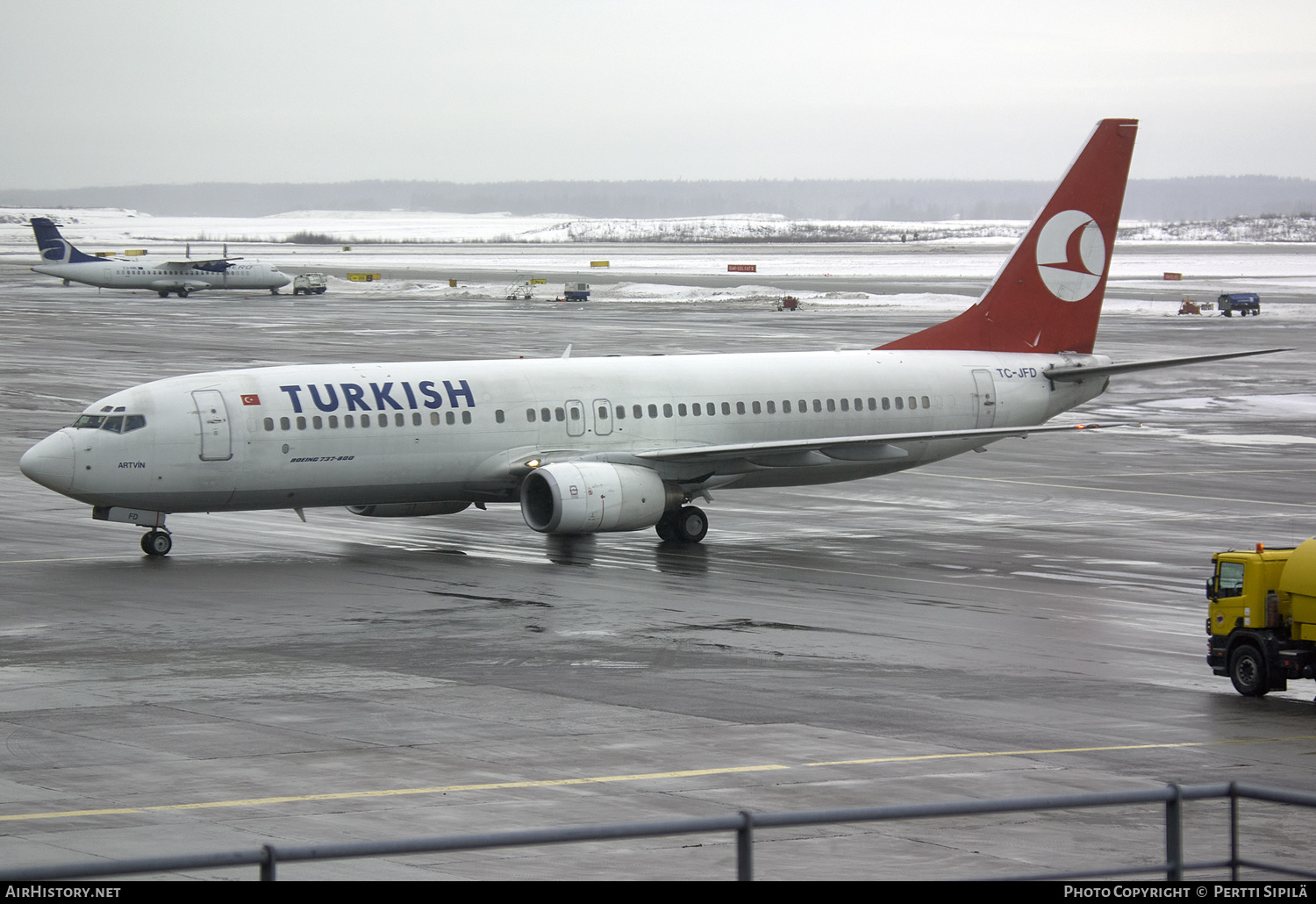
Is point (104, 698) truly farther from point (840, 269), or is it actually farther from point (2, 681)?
point (840, 269)

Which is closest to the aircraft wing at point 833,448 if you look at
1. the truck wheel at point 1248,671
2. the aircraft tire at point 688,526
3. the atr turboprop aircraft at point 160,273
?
the aircraft tire at point 688,526

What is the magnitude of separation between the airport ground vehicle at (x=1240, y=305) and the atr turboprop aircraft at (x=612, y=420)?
228ft

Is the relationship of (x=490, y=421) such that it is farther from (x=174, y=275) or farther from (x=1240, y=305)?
(x=174, y=275)

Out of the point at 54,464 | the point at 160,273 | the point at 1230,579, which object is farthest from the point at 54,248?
the point at 1230,579

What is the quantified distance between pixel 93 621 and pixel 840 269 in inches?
6572

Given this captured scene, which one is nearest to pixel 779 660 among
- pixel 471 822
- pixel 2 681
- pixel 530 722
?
pixel 530 722

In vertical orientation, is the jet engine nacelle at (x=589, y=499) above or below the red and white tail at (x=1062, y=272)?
below

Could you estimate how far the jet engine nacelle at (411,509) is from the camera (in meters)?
38.2

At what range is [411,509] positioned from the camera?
126 feet

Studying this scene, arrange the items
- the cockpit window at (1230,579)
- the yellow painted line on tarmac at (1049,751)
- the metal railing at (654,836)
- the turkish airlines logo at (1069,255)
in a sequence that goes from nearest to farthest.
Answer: the metal railing at (654,836) → the yellow painted line on tarmac at (1049,751) → the cockpit window at (1230,579) → the turkish airlines logo at (1069,255)

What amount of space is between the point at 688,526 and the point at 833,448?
3.75 m

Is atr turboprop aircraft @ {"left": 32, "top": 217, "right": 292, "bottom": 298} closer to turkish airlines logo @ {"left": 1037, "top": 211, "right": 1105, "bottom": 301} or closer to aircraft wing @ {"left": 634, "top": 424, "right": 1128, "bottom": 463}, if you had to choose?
turkish airlines logo @ {"left": 1037, "top": 211, "right": 1105, "bottom": 301}

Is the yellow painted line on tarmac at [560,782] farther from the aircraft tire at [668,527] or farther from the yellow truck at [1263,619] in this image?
the aircraft tire at [668,527]

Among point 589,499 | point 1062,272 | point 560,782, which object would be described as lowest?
point 560,782
